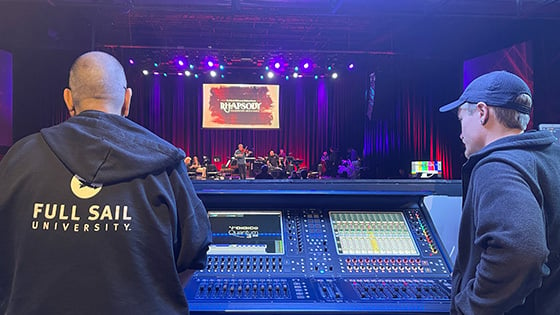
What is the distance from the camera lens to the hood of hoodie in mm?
1032

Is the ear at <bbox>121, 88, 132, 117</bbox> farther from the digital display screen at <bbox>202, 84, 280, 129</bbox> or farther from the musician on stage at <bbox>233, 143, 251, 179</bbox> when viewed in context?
the digital display screen at <bbox>202, 84, 280, 129</bbox>

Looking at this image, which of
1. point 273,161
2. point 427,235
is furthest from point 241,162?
point 427,235

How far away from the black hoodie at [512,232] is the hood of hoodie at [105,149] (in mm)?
978

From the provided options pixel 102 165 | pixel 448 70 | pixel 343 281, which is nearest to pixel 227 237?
pixel 343 281

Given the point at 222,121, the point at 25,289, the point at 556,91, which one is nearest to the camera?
the point at 25,289

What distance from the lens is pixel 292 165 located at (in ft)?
38.4

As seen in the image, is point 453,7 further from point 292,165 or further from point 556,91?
point 292,165

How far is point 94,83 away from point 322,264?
116 centimetres

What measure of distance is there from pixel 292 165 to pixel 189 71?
437 cm

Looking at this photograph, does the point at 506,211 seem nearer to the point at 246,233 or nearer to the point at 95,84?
the point at 246,233

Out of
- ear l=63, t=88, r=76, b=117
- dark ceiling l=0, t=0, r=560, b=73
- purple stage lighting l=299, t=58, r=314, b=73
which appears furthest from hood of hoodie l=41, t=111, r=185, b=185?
purple stage lighting l=299, t=58, r=314, b=73

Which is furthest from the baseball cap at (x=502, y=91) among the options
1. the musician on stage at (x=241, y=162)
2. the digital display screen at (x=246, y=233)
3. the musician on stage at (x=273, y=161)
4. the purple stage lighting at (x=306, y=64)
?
the musician on stage at (x=273, y=161)

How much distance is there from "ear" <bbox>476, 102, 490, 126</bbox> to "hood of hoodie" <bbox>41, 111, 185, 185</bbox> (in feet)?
3.55

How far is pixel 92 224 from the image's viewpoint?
3.35 ft
